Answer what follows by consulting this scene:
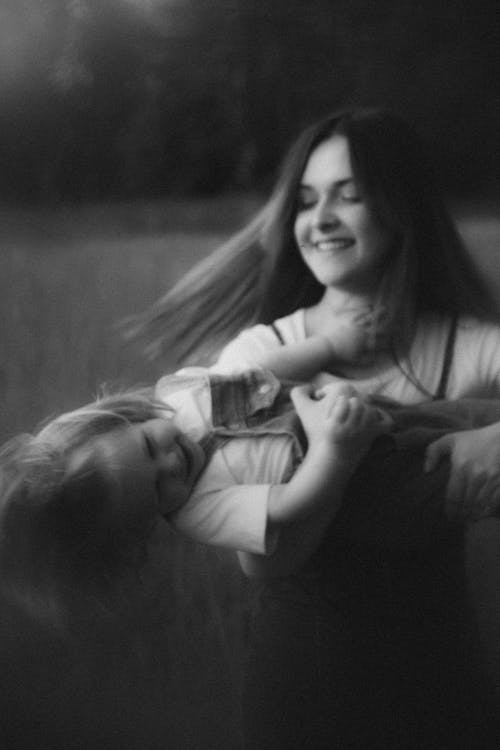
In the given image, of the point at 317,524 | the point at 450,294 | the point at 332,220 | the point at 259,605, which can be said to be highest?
the point at 332,220

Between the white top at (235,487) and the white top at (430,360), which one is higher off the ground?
the white top at (430,360)

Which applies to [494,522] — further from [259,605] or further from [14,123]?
[14,123]

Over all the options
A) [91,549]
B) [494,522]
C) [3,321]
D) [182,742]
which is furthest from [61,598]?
[494,522]

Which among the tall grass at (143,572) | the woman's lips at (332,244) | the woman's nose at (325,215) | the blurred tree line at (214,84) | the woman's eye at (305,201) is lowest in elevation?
the tall grass at (143,572)

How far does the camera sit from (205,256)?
1.34 m

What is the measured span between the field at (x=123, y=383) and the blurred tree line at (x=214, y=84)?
0.05 meters

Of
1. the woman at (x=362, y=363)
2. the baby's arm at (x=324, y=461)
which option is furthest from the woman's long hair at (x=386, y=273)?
the baby's arm at (x=324, y=461)

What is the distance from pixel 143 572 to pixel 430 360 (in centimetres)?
43

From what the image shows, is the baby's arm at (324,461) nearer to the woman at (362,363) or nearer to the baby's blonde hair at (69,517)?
the woman at (362,363)

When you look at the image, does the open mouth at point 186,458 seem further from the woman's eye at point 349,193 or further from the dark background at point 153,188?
the woman's eye at point 349,193

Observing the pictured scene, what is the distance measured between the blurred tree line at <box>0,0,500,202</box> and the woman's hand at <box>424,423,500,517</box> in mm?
311

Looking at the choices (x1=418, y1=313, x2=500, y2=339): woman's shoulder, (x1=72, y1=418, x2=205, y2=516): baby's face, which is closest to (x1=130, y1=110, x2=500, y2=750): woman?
(x1=418, y1=313, x2=500, y2=339): woman's shoulder

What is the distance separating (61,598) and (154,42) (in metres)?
0.70

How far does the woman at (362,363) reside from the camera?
1271 mm
